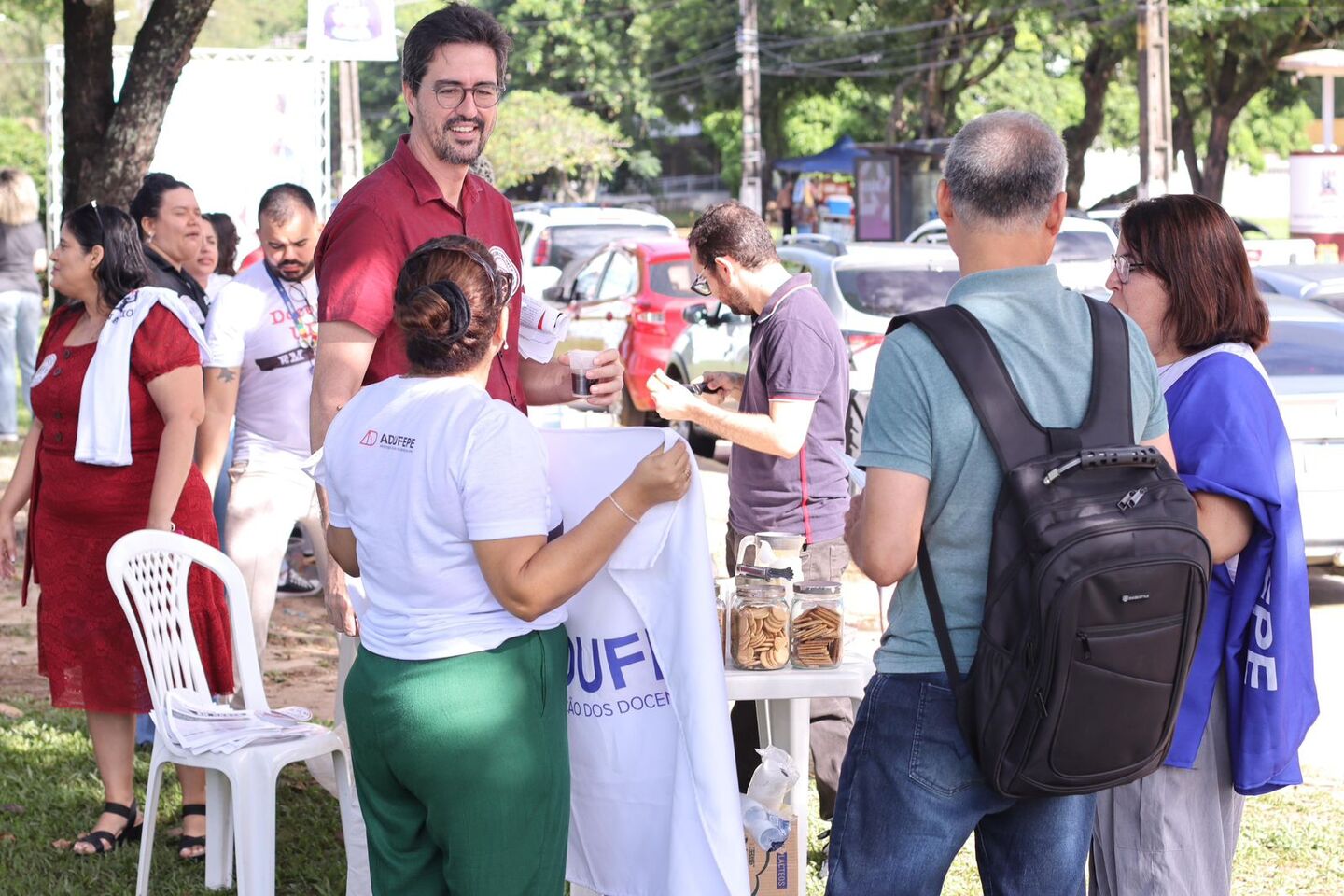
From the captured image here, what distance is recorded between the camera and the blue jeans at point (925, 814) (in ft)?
8.66

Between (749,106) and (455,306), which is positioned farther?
(749,106)

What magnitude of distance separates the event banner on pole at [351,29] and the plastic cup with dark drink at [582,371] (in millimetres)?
16033

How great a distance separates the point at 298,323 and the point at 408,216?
8.73 ft

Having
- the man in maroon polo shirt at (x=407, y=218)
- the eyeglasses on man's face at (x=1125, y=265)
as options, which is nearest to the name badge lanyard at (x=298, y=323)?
the man in maroon polo shirt at (x=407, y=218)

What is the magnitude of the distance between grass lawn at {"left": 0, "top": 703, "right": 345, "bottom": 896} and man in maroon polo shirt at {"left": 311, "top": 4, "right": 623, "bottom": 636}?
139 cm

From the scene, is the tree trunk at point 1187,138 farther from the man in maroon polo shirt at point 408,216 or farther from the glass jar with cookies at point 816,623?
the man in maroon polo shirt at point 408,216

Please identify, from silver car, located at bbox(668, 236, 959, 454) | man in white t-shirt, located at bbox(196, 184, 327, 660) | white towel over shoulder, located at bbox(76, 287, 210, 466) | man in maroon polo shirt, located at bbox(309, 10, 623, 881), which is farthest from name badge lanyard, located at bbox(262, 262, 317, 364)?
silver car, located at bbox(668, 236, 959, 454)

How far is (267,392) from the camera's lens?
5.96m

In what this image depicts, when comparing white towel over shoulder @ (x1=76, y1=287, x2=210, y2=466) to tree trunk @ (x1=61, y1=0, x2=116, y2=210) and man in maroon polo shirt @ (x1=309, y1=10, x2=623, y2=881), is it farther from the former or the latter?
tree trunk @ (x1=61, y1=0, x2=116, y2=210)

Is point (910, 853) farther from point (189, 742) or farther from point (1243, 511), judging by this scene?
point (189, 742)

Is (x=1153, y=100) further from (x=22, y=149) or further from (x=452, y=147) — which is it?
(x=22, y=149)

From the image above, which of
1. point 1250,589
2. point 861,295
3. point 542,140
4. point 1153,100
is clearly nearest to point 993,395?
point 1250,589

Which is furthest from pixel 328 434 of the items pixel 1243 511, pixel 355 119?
pixel 355 119

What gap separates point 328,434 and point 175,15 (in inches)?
254
